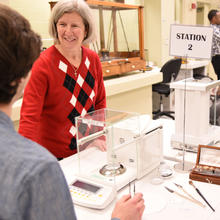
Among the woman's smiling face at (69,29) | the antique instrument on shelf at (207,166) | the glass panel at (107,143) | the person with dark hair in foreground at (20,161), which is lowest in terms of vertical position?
the antique instrument on shelf at (207,166)

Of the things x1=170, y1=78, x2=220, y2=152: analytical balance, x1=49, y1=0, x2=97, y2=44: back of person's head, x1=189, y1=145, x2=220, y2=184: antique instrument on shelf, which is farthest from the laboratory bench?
x1=49, y1=0, x2=97, y2=44: back of person's head

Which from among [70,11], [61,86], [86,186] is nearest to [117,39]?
[70,11]

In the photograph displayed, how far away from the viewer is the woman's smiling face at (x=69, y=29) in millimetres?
1461

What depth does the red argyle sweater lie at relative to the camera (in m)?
1.38

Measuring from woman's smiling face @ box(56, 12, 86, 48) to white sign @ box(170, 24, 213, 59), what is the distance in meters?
0.50

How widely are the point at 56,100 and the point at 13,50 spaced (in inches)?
38.3

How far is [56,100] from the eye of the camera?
1445 millimetres

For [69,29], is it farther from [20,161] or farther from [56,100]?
[20,161]

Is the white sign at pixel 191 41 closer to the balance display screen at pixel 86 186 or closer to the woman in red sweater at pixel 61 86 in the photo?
the woman in red sweater at pixel 61 86

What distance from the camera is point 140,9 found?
3391 millimetres

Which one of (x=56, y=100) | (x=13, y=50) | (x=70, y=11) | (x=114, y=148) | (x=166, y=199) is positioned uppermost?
(x=70, y=11)

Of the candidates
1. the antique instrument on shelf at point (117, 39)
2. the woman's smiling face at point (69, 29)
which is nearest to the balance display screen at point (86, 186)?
the woman's smiling face at point (69, 29)

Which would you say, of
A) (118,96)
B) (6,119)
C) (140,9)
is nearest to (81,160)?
(6,119)

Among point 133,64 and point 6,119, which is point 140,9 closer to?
point 133,64
